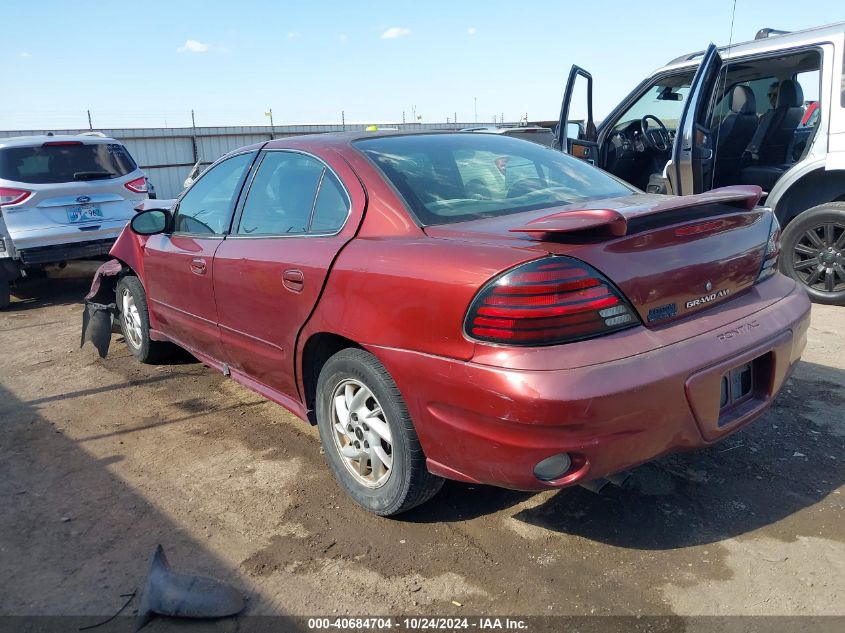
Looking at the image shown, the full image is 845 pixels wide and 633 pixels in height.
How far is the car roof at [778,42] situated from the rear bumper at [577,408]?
424 cm

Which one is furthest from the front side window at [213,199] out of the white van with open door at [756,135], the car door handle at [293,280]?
the white van with open door at [756,135]

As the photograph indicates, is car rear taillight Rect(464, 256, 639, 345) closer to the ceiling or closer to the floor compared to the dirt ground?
closer to the ceiling

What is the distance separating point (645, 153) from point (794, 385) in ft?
11.8

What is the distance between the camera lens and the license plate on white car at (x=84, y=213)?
7621 millimetres

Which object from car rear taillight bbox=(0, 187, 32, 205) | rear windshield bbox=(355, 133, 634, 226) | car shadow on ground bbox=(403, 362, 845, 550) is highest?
rear windshield bbox=(355, 133, 634, 226)

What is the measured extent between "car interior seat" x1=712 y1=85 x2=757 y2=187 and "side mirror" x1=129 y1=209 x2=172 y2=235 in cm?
495

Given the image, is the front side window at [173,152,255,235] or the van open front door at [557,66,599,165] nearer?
the front side window at [173,152,255,235]

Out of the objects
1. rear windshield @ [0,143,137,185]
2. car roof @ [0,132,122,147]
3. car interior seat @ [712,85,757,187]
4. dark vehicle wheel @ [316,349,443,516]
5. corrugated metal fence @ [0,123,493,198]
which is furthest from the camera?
corrugated metal fence @ [0,123,493,198]

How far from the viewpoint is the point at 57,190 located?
7.54 m

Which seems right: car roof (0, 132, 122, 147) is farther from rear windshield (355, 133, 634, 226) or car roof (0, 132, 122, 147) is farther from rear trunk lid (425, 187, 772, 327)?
rear trunk lid (425, 187, 772, 327)

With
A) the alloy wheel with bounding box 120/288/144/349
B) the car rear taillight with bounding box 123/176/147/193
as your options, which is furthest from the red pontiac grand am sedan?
the car rear taillight with bounding box 123/176/147/193

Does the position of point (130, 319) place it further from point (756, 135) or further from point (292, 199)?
point (756, 135)

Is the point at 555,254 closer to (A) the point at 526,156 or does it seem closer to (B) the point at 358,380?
(B) the point at 358,380

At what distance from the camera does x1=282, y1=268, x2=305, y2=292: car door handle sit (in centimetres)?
302
